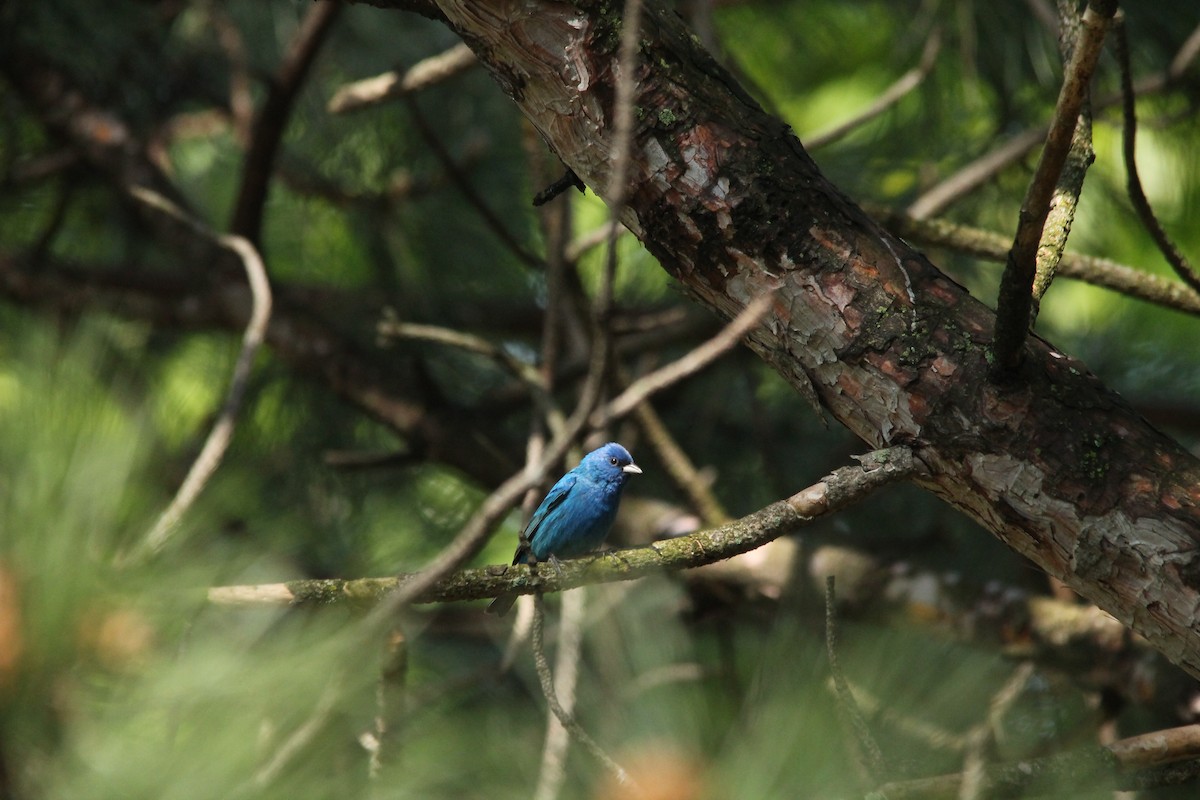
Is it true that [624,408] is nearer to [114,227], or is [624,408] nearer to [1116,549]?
[1116,549]

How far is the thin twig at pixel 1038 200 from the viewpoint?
1.49 meters

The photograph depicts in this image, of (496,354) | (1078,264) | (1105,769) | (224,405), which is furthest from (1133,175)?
(224,405)

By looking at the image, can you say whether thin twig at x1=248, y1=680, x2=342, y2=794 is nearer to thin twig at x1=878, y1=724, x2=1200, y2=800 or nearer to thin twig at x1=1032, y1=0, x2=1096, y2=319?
thin twig at x1=878, y1=724, x2=1200, y2=800

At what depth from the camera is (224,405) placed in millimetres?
3439

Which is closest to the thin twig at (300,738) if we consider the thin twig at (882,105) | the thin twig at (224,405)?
the thin twig at (224,405)

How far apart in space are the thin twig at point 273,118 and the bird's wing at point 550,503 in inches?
58.7

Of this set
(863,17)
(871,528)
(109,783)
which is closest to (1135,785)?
(109,783)

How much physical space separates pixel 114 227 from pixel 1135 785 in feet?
15.7

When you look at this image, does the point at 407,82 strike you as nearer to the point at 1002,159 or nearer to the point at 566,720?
the point at 1002,159

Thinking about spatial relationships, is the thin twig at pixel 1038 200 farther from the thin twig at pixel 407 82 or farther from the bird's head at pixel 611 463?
the bird's head at pixel 611 463

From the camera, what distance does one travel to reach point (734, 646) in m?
3.49

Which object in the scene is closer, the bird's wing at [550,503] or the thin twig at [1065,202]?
the thin twig at [1065,202]

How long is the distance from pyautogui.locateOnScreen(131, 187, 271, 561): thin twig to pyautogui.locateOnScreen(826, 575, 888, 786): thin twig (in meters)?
1.06

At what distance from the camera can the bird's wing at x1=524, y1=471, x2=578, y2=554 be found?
4.07 meters
